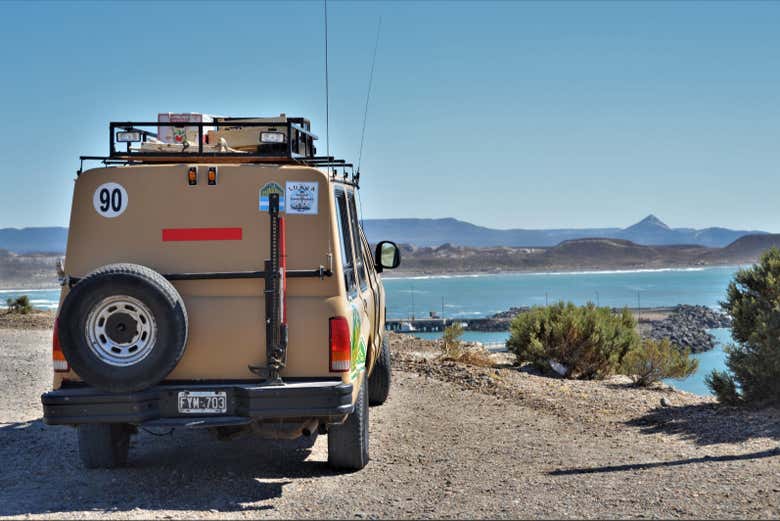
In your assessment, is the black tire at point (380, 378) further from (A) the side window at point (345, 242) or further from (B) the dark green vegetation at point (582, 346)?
(B) the dark green vegetation at point (582, 346)

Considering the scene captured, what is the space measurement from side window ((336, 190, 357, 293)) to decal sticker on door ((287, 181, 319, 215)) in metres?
0.41

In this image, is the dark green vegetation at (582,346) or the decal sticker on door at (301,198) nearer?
the decal sticker on door at (301,198)

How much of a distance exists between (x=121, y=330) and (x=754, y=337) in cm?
745

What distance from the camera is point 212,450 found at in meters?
8.66

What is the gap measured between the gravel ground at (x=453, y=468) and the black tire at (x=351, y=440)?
164 mm

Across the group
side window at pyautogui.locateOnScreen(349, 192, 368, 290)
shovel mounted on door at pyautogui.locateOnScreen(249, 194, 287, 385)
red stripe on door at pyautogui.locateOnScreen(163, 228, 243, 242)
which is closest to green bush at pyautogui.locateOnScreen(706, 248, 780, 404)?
side window at pyautogui.locateOnScreen(349, 192, 368, 290)

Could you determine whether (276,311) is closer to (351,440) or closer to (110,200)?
(351,440)

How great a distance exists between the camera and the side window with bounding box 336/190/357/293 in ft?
23.9

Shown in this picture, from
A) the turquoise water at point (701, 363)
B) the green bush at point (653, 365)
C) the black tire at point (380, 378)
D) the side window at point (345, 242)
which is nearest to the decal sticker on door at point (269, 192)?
the side window at point (345, 242)

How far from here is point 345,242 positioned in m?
7.67

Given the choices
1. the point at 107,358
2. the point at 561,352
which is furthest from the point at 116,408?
the point at 561,352

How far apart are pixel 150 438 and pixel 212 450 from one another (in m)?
0.92

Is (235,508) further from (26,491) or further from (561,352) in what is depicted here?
(561,352)

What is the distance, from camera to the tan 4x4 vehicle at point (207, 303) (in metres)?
6.43
